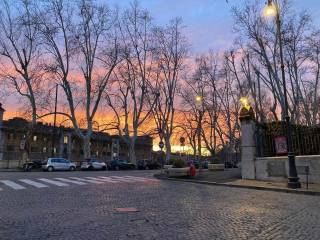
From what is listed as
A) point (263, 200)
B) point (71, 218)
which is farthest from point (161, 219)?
point (263, 200)

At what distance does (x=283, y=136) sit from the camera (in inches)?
946

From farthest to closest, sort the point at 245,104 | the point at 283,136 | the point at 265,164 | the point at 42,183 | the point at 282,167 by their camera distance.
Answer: the point at 245,104, the point at 265,164, the point at 283,136, the point at 282,167, the point at 42,183

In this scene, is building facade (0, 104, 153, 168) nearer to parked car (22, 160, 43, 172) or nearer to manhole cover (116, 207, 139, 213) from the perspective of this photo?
parked car (22, 160, 43, 172)

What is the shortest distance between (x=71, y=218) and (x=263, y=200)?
756 centimetres

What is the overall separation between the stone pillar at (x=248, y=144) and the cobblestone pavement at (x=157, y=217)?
8.87m

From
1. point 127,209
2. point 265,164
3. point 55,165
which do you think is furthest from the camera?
point 55,165

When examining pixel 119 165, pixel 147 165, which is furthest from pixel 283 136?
pixel 147 165

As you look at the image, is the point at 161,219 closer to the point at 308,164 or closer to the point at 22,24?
the point at 308,164

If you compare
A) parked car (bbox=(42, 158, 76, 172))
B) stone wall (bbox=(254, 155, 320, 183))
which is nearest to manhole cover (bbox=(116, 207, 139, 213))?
stone wall (bbox=(254, 155, 320, 183))

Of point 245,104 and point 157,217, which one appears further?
point 245,104

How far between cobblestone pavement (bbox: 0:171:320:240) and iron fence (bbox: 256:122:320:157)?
7223 mm

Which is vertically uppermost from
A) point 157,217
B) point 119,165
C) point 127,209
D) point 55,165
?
point 119,165

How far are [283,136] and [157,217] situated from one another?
15.1 meters

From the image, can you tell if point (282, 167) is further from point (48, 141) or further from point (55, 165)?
point (48, 141)
